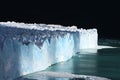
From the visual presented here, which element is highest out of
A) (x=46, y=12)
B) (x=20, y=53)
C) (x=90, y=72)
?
(x=46, y=12)

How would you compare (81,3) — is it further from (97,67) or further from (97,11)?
(97,67)

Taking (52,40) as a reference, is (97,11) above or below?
above

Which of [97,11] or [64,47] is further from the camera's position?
[97,11]

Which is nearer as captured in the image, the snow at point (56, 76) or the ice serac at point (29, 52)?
the ice serac at point (29, 52)

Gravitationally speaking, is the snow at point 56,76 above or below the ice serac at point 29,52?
below

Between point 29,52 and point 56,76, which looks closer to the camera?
point 56,76

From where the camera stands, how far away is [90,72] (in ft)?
25.7

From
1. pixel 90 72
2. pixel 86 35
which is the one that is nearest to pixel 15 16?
pixel 86 35

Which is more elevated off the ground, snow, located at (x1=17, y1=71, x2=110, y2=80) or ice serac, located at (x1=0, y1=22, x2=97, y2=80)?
ice serac, located at (x1=0, y1=22, x2=97, y2=80)

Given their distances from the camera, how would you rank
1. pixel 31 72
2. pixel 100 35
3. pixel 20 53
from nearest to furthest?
pixel 20 53 < pixel 31 72 < pixel 100 35

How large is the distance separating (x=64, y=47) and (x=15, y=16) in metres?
22.1

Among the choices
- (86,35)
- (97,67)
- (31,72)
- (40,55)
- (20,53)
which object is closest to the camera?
(20,53)

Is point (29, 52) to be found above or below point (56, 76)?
above

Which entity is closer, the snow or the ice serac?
the ice serac
